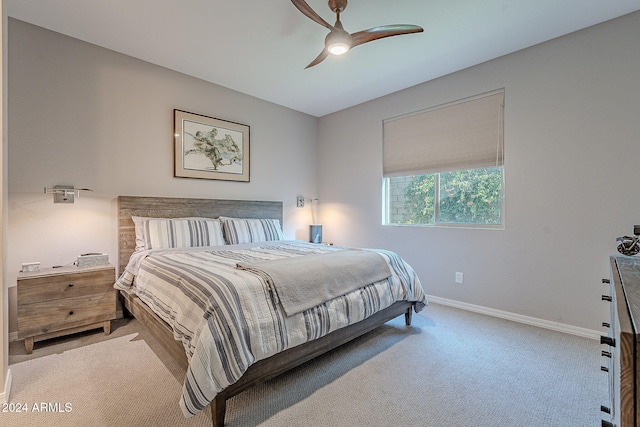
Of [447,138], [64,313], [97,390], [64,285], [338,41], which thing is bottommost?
[97,390]

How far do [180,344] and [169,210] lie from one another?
2014 millimetres

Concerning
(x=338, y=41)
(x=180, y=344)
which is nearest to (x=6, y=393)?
(x=180, y=344)

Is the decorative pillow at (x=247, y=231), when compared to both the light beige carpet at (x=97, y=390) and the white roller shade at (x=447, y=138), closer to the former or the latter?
the light beige carpet at (x=97, y=390)

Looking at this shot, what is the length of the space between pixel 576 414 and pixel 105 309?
3.51 metres

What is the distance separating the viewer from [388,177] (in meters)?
4.08

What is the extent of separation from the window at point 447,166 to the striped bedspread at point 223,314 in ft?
5.31

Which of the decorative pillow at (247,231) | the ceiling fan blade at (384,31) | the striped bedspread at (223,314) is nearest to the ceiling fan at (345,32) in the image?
the ceiling fan blade at (384,31)

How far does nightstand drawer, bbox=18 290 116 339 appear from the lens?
7.32 ft

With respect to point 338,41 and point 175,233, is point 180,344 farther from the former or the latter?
point 338,41

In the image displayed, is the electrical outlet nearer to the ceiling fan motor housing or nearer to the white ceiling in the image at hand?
the white ceiling

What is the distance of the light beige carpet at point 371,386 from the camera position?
1571 mm

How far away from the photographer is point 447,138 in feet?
11.3

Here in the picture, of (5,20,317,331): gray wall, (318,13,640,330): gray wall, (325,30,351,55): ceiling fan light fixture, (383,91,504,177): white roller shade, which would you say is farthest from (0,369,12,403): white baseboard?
(383,91,504,177): white roller shade

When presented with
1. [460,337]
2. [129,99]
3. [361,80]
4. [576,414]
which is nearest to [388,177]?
[361,80]
